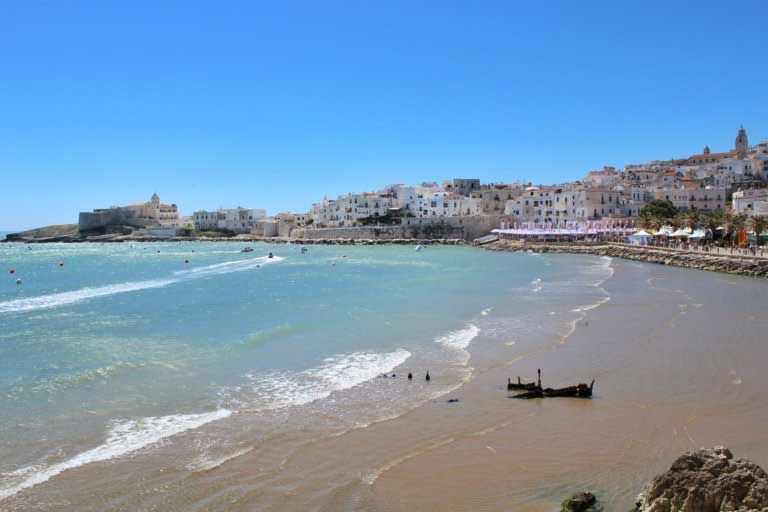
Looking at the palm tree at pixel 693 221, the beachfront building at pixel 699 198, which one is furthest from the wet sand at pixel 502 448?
the beachfront building at pixel 699 198

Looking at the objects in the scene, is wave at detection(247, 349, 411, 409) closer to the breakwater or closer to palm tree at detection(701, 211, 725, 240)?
the breakwater

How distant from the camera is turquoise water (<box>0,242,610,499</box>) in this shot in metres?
12.7

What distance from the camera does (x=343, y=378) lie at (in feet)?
54.1

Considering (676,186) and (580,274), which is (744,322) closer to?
(580,274)

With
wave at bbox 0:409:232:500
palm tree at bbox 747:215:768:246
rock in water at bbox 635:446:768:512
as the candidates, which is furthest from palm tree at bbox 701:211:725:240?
rock in water at bbox 635:446:768:512

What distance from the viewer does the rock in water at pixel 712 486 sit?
23.5ft

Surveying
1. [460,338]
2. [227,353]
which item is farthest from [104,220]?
[460,338]

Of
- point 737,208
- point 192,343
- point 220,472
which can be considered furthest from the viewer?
point 737,208

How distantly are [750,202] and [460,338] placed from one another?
61955 mm

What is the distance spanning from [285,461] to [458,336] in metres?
11.9

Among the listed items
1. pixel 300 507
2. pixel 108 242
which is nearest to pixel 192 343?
pixel 300 507

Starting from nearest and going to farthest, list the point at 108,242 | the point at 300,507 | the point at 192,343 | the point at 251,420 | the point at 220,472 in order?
1. the point at 300,507
2. the point at 220,472
3. the point at 251,420
4. the point at 192,343
5. the point at 108,242

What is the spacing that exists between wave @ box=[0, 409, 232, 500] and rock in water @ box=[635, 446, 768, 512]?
865cm

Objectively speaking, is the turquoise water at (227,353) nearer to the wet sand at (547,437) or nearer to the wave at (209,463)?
the wave at (209,463)
